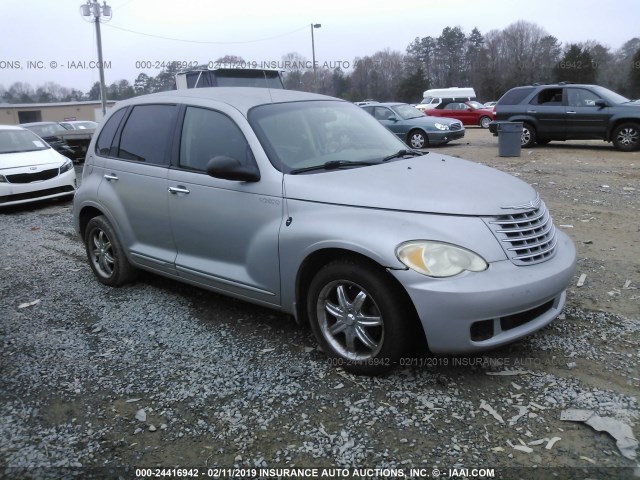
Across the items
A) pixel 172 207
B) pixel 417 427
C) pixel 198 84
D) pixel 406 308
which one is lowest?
pixel 417 427

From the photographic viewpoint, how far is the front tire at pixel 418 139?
1730 cm

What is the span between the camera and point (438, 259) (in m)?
3.07

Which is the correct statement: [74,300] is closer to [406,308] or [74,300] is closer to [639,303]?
[406,308]

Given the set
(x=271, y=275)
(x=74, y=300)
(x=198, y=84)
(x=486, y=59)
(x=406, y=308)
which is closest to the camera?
(x=406, y=308)

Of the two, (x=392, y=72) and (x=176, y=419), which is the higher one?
(x=392, y=72)

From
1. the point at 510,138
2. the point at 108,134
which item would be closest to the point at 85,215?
the point at 108,134

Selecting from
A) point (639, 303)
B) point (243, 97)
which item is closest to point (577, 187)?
point (639, 303)

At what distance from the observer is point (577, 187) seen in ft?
30.9

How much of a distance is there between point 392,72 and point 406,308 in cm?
7503

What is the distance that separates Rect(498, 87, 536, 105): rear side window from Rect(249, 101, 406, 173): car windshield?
1213 cm

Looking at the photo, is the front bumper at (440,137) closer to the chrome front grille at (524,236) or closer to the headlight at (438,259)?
→ the chrome front grille at (524,236)

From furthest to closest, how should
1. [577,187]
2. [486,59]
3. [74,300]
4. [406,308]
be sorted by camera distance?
[486,59] → [577,187] → [74,300] → [406,308]

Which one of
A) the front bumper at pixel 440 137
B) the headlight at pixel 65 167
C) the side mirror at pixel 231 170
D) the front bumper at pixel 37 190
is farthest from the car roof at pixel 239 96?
the front bumper at pixel 440 137

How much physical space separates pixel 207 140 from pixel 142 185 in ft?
2.69
